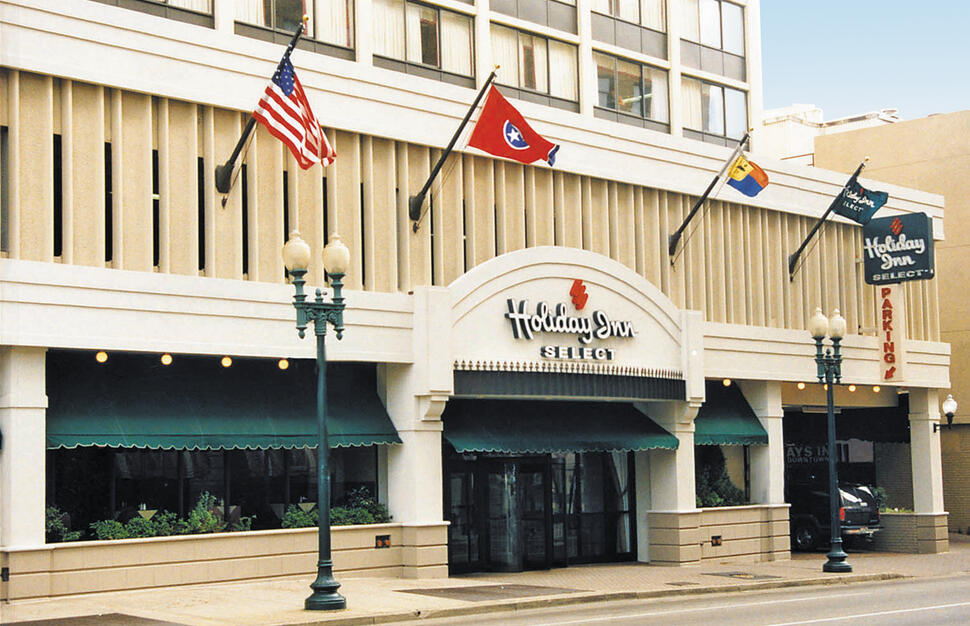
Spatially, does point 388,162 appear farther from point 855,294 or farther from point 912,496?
point 912,496

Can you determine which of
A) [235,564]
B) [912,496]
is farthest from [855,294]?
[235,564]

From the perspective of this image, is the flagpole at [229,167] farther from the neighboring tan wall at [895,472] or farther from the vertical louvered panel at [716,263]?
the neighboring tan wall at [895,472]

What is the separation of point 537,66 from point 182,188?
11795 millimetres

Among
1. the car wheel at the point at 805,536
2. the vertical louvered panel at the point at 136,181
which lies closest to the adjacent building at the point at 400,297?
the vertical louvered panel at the point at 136,181

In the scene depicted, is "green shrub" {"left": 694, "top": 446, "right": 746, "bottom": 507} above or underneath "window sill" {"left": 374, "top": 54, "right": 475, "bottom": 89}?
underneath

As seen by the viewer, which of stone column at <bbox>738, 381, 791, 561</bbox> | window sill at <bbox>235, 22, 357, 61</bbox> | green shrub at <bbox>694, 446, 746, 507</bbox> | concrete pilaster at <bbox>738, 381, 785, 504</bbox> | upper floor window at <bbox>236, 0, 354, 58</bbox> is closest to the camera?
window sill at <bbox>235, 22, 357, 61</bbox>

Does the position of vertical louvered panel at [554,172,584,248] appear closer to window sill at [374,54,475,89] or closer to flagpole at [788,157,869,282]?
window sill at [374,54,475,89]

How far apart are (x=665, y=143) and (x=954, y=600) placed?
14.3 metres

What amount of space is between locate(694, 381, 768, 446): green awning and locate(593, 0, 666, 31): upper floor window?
9.91 meters

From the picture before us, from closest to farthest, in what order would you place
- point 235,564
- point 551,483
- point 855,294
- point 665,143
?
point 235,564 < point 551,483 < point 665,143 < point 855,294

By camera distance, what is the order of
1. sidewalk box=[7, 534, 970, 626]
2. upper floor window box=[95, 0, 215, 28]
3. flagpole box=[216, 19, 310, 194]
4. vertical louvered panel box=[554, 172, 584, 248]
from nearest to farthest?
1. sidewalk box=[7, 534, 970, 626]
2. flagpole box=[216, 19, 310, 194]
3. upper floor window box=[95, 0, 215, 28]
4. vertical louvered panel box=[554, 172, 584, 248]

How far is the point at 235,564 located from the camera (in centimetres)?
2414

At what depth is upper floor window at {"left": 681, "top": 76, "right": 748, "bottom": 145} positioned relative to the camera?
37.6 m

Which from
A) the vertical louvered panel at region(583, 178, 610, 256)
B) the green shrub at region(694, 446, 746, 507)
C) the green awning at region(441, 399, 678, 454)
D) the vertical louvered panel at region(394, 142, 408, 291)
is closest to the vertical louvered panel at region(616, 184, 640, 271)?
the vertical louvered panel at region(583, 178, 610, 256)
